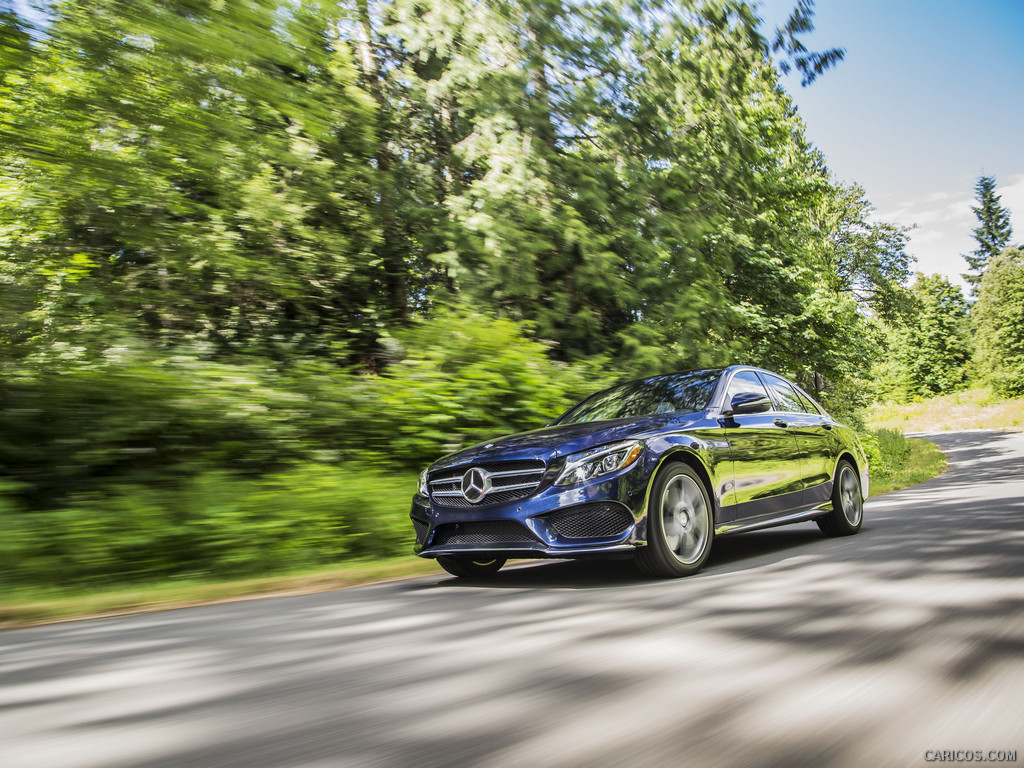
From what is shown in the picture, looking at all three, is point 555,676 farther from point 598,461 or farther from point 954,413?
point 954,413

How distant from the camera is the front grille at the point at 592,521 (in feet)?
16.8

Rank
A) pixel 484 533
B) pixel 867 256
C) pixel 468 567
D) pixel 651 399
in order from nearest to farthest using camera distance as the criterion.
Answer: pixel 484 533 → pixel 468 567 → pixel 651 399 → pixel 867 256

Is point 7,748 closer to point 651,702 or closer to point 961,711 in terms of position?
point 651,702

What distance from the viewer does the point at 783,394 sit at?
25.5ft

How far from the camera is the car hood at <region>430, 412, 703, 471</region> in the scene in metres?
5.39

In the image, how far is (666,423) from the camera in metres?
5.80

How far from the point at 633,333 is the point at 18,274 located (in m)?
8.21

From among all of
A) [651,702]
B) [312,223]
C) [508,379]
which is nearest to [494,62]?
[312,223]

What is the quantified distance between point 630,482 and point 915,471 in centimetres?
2079

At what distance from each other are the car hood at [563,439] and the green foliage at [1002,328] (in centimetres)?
6944

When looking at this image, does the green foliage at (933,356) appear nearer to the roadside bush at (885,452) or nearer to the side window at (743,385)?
the roadside bush at (885,452)

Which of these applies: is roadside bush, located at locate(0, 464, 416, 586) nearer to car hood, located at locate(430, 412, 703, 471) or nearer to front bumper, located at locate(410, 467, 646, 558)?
car hood, located at locate(430, 412, 703, 471)

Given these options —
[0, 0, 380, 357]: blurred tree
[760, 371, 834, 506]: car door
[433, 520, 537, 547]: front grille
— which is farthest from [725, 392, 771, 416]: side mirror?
[0, 0, 380, 357]: blurred tree

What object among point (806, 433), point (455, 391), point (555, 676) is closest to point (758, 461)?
point (806, 433)
